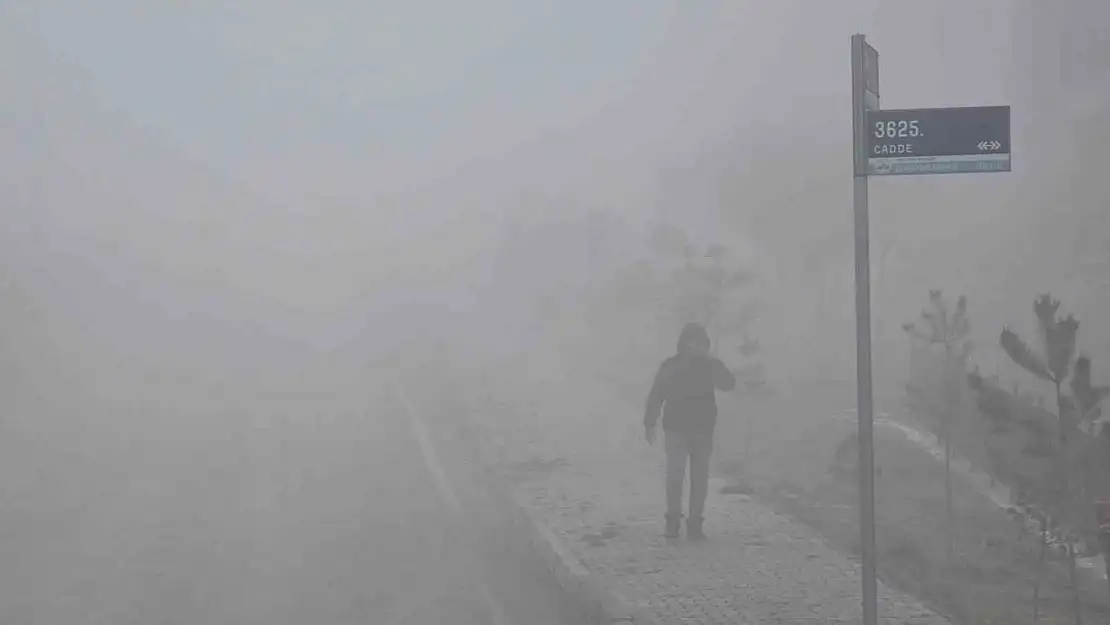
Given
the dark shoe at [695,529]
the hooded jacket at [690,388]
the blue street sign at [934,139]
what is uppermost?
the blue street sign at [934,139]

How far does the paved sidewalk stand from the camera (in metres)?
5.73

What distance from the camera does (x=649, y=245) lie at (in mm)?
16344

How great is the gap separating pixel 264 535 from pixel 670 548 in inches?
106

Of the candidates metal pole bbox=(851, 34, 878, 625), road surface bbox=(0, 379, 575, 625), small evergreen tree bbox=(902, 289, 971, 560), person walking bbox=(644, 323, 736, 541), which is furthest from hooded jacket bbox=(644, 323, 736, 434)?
metal pole bbox=(851, 34, 878, 625)

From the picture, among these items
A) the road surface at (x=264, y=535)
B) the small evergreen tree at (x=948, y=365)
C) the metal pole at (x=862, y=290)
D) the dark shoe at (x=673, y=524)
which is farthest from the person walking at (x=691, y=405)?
the metal pole at (x=862, y=290)

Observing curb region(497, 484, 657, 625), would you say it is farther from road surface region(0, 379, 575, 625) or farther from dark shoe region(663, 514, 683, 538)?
dark shoe region(663, 514, 683, 538)

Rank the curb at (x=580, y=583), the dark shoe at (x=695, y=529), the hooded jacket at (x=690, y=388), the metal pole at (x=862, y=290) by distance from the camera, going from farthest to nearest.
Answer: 1. the dark shoe at (x=695, y=529)
2. the hooded jacket at (x=690, y=388)
3. the curb at (x=580, y=583)
4. the metal pole at (x=862, y=290)

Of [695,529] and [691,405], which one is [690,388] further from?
[695,529]

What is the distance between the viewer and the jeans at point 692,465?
277 inches

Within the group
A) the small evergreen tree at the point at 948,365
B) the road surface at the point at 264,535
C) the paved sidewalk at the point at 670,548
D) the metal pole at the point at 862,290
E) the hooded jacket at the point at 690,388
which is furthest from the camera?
the small evergreen tree at the point at 948,365

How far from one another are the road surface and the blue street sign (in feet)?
9.92

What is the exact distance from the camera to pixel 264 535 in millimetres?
7719

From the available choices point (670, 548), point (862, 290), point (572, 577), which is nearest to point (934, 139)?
point (862, 290)

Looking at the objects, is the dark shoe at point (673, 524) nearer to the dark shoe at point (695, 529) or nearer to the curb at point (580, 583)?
the dark shoe at point (695, 529)
